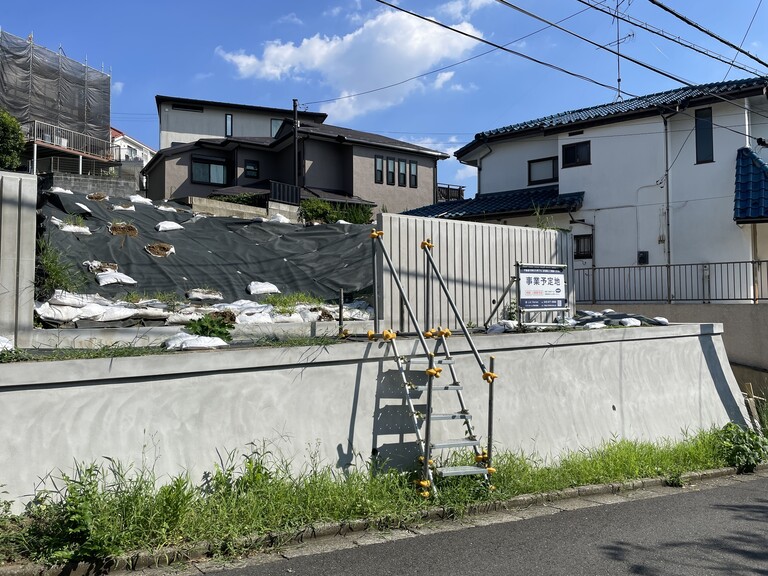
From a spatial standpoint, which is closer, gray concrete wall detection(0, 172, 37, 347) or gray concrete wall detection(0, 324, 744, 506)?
gray concrete wall detection(0, 324, 744, 506)

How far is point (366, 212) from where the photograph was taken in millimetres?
19750

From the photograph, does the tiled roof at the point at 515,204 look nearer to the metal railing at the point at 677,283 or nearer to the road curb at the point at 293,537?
the metal railing at the point at 677,283

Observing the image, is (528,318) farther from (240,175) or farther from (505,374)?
(240,175)

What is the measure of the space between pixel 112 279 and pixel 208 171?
2266 centimetres

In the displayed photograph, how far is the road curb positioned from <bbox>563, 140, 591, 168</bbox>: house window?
12898 millimetres

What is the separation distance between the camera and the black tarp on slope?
9.92 meters

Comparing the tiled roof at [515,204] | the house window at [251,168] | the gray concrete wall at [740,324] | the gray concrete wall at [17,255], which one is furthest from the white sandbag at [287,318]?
the house window at [251,168]

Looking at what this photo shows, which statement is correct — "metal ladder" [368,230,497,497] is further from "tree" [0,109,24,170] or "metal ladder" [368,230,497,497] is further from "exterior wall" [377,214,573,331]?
"tree" [0,109,24,170]

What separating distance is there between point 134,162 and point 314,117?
13.4 meters

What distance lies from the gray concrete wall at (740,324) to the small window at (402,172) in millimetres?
19221

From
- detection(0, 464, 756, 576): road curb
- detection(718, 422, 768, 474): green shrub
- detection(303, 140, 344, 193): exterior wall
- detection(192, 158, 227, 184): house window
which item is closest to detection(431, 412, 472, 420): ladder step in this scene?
detection(0, 464, 756, 576): road curb

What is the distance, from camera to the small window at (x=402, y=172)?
31.3 m

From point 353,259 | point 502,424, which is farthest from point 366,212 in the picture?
point 502,424

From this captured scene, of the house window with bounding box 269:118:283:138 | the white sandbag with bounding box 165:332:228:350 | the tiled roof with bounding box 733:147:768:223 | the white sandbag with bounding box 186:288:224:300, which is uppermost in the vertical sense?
the house window with bounding box 269:118:283:138
